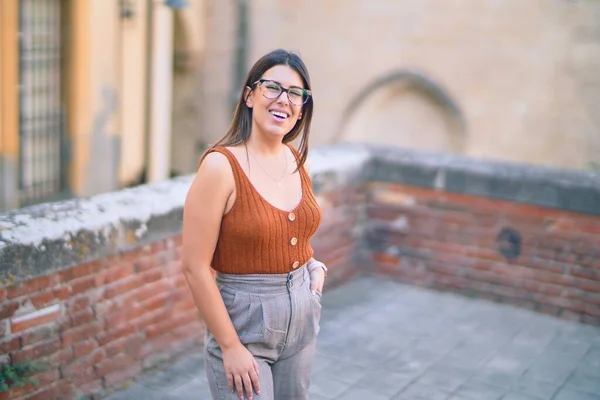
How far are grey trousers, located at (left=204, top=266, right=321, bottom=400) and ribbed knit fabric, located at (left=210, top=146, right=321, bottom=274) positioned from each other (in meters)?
0.04

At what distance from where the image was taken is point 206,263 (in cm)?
263

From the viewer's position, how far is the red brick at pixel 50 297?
361cm

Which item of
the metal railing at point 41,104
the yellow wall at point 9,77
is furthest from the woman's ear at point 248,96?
the metal railing at point 41,104

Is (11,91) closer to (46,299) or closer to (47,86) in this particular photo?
(47,86)

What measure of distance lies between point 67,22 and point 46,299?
19.6 feet

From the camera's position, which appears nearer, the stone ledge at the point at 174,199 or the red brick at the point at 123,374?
the stone ledge at the point at 174,199

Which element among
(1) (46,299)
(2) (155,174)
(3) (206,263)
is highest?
(3) (206,263)

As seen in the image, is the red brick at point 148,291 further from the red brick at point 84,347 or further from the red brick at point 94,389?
the red brick at point 94,389

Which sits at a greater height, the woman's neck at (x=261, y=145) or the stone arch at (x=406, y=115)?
the woman's neck at (x=261, y=145)

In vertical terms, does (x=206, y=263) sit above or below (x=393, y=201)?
above

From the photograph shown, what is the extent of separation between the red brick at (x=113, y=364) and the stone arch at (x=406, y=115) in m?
7.82

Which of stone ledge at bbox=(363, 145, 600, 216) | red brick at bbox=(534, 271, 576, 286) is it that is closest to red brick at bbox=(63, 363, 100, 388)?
stone ledge at bbox=(363, 145, 600, 216)

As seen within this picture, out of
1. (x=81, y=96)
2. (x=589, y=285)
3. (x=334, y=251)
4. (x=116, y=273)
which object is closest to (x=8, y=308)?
(x=116, y=273)

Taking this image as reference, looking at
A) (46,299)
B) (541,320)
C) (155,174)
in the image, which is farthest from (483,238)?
(155,174)
